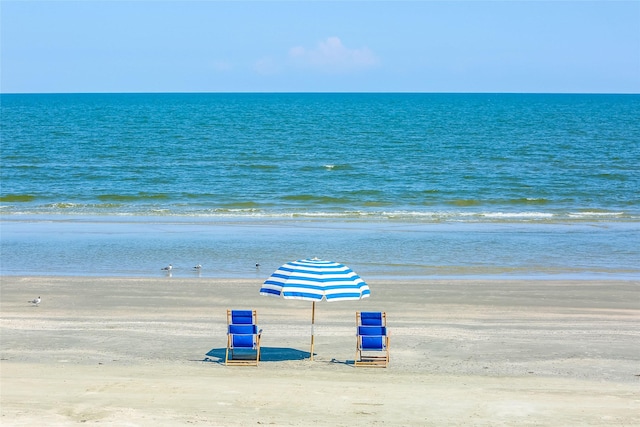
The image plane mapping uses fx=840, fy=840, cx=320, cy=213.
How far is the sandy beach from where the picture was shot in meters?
10.2

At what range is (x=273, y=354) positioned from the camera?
1331cm

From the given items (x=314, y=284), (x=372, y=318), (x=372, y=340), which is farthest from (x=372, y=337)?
(x=314, y=284)

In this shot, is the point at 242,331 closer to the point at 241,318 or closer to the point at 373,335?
the point at 241,318

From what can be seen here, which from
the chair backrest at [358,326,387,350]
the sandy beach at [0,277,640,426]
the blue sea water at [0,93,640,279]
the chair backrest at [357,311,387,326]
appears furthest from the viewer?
the blue sea water at [0,93,640,279]

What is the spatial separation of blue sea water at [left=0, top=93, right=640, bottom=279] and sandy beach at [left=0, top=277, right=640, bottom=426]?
255cm

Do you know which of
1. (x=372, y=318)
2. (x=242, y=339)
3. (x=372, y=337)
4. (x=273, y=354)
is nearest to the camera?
(x=372, y=337)

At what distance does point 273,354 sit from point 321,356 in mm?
789

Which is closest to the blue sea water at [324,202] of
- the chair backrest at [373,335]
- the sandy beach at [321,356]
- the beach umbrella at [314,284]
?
the sandy beach at [321,356]

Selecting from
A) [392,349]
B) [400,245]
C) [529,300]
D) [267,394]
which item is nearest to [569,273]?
[529,300]

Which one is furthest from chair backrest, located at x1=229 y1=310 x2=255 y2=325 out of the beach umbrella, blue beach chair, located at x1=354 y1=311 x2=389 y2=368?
blue beach chair, located at x1=354 y1=311 x2=389 y2=368

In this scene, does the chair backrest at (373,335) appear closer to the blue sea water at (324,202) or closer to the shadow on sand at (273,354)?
the shadow on sand at (273,354)

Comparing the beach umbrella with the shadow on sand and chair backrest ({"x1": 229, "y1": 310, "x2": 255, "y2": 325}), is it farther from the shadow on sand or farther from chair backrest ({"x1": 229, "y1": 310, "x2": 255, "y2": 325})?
the shadow on sand

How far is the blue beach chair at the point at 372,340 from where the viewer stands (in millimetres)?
12477

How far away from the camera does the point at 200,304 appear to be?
656 inches
